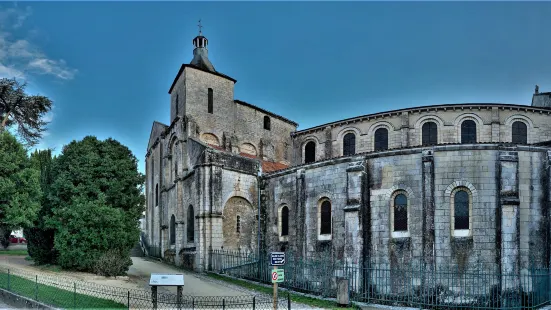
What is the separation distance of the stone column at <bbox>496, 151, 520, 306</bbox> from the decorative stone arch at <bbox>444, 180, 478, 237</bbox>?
105 cm

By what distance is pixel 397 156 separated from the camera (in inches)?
861

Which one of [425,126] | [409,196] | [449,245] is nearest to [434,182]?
[409,196]

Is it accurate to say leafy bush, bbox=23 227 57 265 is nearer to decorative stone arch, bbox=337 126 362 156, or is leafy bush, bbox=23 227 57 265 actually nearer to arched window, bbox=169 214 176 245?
arched window, bbox=169 214 176 245

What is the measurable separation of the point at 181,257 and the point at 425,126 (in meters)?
17.1

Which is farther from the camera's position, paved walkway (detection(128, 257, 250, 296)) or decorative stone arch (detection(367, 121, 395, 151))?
decorative stone arch (detection(367, 121, 395, 151))

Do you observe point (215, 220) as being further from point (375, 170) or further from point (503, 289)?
point (503, 289)

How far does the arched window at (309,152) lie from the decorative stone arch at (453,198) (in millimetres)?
15188

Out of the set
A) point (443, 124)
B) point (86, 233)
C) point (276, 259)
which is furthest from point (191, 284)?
point (443, 124)

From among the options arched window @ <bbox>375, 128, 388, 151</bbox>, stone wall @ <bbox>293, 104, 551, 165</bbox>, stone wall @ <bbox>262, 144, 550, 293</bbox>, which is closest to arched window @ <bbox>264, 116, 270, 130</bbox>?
stone wall @ <bbox>293, 104, 551, 165</bbox>

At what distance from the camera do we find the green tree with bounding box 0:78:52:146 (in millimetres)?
34875

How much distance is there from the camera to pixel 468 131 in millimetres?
29000

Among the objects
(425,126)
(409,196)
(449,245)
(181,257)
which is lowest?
(181,257)

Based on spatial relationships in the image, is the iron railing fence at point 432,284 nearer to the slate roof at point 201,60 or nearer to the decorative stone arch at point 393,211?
the decorative stone arch at point 393,211

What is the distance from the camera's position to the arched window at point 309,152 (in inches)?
1385
